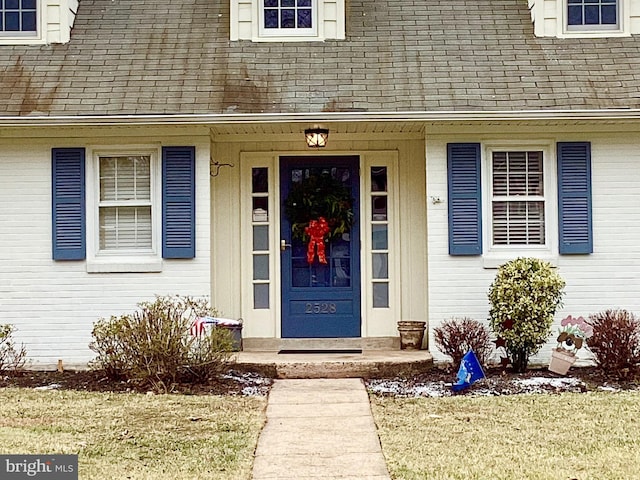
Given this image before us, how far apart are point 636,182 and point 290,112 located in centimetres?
399

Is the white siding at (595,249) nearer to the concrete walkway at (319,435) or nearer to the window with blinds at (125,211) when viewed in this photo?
the concrete walkway at (319,435)

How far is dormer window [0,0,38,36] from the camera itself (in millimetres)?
10328

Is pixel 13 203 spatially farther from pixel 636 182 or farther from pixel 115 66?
pixel 636 182

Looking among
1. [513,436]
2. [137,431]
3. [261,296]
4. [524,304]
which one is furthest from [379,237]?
[137,431]

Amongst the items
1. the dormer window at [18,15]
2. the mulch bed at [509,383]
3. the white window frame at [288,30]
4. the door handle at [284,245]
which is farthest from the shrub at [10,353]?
the white window frame at [288,30]

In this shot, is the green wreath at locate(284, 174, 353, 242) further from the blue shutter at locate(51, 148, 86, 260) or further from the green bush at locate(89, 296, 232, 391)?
the blue shutter at locate(51, 148, 86, 260)

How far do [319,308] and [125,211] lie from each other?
103 inches

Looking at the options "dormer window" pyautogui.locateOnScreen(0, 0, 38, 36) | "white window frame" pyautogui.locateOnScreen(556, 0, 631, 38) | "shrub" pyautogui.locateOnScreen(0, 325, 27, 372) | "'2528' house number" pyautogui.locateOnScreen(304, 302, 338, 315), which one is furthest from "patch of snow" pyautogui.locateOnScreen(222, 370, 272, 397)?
"white window frame" pyautogui.locateOnScreen(556, 0, 631, 38)

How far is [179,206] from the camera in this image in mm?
9477

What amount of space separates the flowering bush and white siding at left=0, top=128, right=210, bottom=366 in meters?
3.95

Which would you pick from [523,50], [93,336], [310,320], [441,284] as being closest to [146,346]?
[93,336]

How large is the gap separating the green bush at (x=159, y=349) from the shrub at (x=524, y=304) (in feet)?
9.43

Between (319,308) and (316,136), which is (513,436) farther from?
(316,136)

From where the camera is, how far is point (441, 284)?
373 inches
